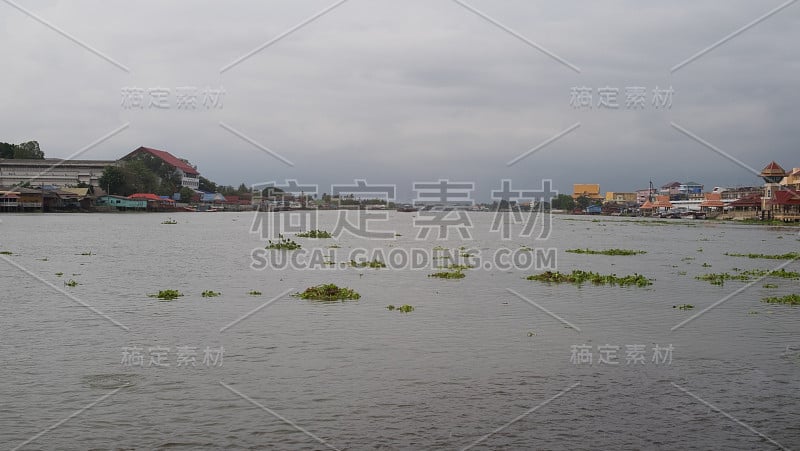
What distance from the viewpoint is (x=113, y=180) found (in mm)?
117625

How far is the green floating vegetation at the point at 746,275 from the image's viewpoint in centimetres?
2723

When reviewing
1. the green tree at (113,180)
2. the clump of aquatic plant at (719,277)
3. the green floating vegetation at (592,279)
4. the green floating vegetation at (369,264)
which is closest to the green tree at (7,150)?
the green tree at (113,180)

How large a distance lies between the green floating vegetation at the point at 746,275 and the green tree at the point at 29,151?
13354 cm

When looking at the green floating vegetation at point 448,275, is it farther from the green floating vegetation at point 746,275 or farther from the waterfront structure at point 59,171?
the waterfront structure at point 59,171

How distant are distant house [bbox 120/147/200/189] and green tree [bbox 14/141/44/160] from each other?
17803 millimetres

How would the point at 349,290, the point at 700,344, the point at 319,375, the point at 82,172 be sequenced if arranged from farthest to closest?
the point at 82,172 < the point at 349,290 < the point at 700,344 < the point at 319,375

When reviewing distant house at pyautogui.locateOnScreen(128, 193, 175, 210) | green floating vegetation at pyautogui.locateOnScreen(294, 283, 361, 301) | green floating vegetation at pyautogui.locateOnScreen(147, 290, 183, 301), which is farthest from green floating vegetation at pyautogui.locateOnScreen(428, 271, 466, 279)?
distant house at pyautogui.locateOnScreen(128, 193, 175, 210)

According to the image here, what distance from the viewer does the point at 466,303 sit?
65.6 ft

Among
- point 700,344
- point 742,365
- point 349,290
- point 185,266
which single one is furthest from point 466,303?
point 185,266

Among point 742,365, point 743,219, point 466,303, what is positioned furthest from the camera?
point 743,219

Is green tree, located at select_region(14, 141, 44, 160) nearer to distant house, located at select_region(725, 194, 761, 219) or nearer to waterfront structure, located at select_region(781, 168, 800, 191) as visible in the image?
distant house, located at select_region(725, 194, 761, 219)

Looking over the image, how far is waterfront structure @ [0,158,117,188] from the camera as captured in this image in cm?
11588

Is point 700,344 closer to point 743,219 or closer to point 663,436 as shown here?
point 663,436

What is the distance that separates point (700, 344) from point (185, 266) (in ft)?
74.2
